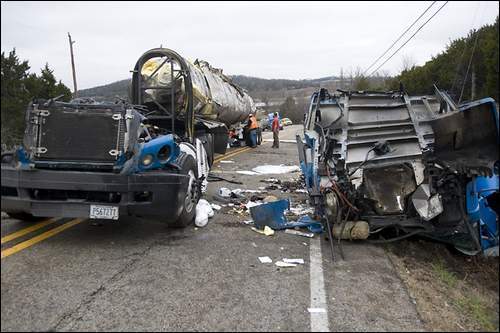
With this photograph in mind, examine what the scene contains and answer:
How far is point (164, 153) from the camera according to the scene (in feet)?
17.3

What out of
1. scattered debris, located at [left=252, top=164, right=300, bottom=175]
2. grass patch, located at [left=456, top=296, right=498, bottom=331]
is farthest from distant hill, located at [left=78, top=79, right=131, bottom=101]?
grass patch, located at [left=456, top=296, right=498, bottom=331]

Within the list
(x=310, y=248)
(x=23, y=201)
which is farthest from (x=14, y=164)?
(x=310, y=248)

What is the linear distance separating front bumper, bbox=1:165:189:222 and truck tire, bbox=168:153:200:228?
1.68 feet

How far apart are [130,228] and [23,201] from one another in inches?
62.0

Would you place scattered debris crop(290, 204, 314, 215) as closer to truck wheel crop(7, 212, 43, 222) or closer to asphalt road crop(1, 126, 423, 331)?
asphalt road crop(1, 126, 423, 331)

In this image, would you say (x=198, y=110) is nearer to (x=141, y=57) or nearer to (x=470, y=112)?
(x=141, y=57)

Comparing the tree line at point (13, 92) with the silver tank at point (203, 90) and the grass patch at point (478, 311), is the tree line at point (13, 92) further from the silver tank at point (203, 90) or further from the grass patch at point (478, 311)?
the silver tank at point (203, 90)

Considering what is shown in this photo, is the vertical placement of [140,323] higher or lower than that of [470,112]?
lower

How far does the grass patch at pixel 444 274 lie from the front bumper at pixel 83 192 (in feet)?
9.92

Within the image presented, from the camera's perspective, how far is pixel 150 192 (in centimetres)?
A: 489

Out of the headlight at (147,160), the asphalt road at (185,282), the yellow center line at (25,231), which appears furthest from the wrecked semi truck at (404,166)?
the yellow center line at (25,231)

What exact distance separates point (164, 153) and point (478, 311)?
3.69m

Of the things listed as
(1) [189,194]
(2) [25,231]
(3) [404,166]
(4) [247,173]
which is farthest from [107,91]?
(4) [247,173]

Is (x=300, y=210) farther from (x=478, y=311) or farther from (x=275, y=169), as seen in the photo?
(x=275, y=169)
